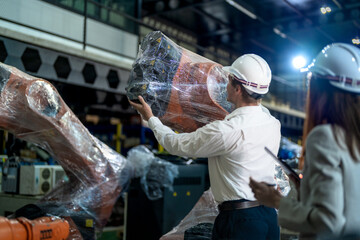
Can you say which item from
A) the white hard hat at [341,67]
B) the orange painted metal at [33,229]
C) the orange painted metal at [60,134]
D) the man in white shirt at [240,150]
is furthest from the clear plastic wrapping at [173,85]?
the white hard hat at [341,67]

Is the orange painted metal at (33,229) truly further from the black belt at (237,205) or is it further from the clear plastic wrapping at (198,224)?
the black belt at (237,205)

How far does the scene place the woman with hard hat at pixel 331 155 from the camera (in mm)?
1298

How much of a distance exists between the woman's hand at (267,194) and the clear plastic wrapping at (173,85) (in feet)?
3.34

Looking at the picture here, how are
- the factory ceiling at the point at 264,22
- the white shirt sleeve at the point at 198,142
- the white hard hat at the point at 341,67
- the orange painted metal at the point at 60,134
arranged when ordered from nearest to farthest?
the white hard hat at the point at 341,67 < the white shirt sleeve at the point at 198,142 < the orange painted metal at the point at 60,134 < the factory ceiling at the point at 264,22

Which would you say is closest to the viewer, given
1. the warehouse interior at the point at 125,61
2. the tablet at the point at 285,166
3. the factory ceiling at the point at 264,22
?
the tablet at the point at 285,166

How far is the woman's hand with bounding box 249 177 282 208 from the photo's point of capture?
1.53 m

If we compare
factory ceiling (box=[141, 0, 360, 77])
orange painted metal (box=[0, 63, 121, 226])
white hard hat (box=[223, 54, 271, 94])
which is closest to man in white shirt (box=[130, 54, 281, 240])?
white hard hat (box=[223, 54, 271, 94])

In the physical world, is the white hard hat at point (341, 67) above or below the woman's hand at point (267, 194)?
above

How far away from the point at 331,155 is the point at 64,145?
2.01 metres

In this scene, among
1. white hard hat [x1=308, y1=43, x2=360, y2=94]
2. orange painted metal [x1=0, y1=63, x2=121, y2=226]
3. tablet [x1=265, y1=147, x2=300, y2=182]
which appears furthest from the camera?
orange painted metal [x1=0, y1=63, x2=121, y2=226]

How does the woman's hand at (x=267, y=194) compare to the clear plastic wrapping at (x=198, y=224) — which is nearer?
the woman's hand at (x=267, y=194)

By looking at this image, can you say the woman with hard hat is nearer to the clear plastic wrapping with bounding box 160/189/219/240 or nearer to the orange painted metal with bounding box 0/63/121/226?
the clear plastic wrapping with bounding box 160/189/219/240

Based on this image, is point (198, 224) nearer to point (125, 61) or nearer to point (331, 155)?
point (331, 155)

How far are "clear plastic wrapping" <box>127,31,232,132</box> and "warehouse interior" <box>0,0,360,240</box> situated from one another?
612mm
